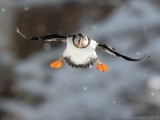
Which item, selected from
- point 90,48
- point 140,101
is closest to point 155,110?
point 140,101

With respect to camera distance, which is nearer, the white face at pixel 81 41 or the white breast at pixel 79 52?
the white face at pixel 81 41

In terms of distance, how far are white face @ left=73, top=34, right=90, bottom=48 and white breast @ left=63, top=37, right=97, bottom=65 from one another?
0.06 metres

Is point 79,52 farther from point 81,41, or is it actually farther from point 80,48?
point 81,41

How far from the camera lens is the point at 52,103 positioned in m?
6.99

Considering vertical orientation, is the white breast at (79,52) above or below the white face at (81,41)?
below

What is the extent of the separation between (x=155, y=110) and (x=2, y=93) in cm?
400

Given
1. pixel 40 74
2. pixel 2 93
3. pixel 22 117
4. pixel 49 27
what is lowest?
pixel 22 117

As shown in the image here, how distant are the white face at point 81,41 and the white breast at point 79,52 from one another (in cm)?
6

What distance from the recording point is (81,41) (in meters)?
3.40

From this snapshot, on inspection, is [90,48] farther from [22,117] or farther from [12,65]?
[22,117]

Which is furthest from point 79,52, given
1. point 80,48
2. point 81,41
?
point 81,41

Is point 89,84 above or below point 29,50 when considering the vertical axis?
below

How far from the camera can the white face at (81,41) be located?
338cm

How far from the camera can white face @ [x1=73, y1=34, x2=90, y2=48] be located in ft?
11.1
